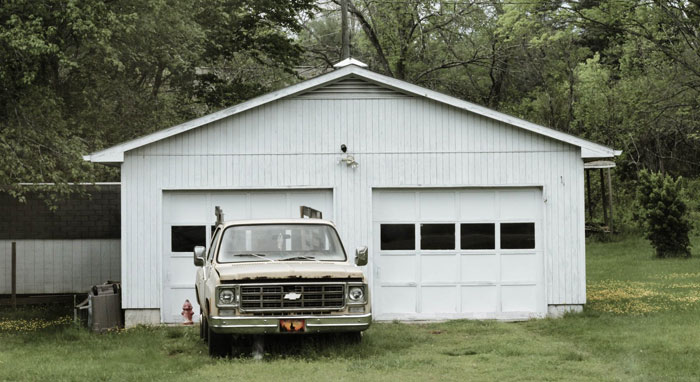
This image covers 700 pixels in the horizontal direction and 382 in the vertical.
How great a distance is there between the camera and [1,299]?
21781 millimetres

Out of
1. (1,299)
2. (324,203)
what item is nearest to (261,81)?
(1,299)

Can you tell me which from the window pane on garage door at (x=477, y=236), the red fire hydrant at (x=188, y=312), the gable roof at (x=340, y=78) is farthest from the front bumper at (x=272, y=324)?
the window pane on garage door at (x=477, y=236)

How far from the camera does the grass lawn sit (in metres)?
11.3

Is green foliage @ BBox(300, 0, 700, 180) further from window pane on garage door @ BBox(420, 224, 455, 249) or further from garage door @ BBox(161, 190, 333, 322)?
garage door @ BBox(161, 190, 333, 322)

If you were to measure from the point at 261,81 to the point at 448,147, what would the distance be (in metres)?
19.5

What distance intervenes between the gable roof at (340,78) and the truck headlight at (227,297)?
547 centimetres

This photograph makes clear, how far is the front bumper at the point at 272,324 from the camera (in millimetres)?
11906

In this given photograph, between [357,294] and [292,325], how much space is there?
3.01 ft

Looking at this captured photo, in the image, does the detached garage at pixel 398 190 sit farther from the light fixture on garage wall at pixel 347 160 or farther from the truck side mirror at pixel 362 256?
the truck side mirror at pixel 362 256

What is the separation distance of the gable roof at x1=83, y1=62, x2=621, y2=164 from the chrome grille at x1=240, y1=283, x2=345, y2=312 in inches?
219

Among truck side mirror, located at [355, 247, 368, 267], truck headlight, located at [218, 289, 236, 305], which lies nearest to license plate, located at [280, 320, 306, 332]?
truck headlight, located at [218, 289, 236, 305]

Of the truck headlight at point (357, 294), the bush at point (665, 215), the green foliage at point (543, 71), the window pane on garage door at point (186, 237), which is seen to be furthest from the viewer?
the green foliage at point (543, 71)

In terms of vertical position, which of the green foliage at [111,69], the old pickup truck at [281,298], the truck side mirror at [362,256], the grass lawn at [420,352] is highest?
the green foliage at [111,69]

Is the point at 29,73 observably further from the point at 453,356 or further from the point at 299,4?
the point at 299,4
